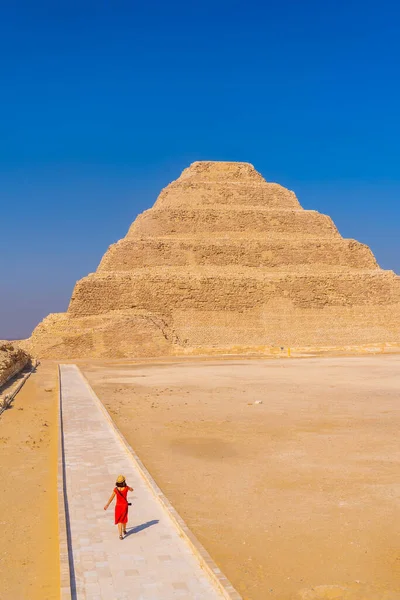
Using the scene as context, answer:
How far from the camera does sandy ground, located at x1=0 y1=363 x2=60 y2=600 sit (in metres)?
6.57

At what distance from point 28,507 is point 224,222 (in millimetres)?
47720

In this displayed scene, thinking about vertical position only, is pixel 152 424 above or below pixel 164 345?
below

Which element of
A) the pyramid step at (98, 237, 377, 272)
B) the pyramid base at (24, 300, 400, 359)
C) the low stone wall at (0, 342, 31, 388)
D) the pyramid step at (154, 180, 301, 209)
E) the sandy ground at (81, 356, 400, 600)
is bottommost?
the sandy ground at (81, 356, 400, 600)

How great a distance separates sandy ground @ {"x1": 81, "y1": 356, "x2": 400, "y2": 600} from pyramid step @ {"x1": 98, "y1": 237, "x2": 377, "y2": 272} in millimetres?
28577

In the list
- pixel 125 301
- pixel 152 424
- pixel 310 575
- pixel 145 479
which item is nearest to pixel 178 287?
pixel 125 301

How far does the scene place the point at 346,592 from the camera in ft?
20.8

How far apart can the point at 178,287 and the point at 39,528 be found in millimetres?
40488

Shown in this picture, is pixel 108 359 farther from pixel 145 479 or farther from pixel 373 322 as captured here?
pixel 145 479

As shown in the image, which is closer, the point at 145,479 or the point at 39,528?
the point at 39,528

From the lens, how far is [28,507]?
357 inches

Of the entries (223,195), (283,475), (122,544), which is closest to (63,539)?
(122,544)

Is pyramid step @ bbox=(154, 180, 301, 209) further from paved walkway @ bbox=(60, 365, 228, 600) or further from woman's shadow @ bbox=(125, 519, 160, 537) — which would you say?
woman's shadow @ bbox=(125, 519, 160, 537)

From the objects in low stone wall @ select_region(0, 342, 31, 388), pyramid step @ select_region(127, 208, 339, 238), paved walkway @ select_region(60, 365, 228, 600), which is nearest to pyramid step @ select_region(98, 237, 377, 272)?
pyramid step @ select_region(127, 208, 339, 238)

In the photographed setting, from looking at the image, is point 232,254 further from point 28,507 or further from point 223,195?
point 28,507
